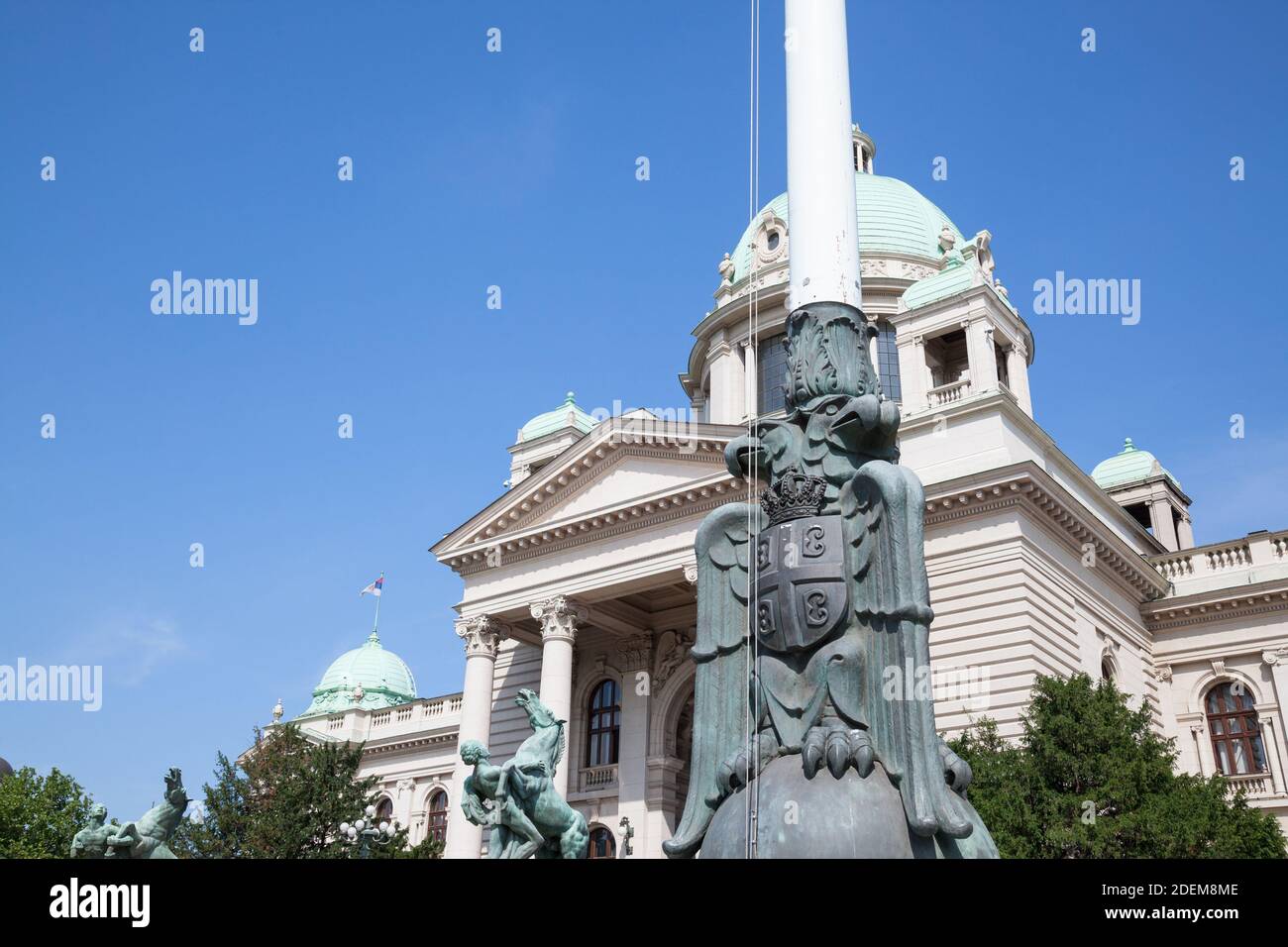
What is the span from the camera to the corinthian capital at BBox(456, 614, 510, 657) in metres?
39.0

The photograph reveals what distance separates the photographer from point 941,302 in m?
36.6

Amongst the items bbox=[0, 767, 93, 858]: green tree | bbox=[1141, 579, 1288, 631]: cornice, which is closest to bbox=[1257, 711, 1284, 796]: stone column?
bbox=[1141, 579, 1288, 631]: cornice

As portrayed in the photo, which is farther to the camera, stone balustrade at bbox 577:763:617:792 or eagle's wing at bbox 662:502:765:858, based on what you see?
stone balustrade at bbox 577:763:617:792

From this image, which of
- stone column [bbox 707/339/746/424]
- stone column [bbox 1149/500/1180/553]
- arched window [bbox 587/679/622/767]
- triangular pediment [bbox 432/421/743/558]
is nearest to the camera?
triangular pediment [bbox 432/421/743/558]

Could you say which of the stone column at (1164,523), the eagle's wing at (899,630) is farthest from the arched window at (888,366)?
the eagle's wing at (899,630)

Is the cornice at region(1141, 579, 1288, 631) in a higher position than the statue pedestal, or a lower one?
higher

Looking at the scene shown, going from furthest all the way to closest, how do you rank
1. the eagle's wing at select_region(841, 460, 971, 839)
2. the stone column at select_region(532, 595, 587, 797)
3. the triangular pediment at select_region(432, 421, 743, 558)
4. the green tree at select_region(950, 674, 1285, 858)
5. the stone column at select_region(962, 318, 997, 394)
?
the stone column at select_region(532, 595, 587, 797), the triangular pediment at select_region(432, 421, 743, 558), the stone column at select_region(962, 318, 997, 394), the green tree at select_region(950, 674, 1285, 858), the eagle's wing at select_region(841, 460, 971, 839)

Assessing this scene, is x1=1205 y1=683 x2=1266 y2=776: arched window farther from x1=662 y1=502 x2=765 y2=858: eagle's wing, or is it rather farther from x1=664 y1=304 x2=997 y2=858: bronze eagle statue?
x1=662 y1=502 x2=765 y2=858: eagle's wing

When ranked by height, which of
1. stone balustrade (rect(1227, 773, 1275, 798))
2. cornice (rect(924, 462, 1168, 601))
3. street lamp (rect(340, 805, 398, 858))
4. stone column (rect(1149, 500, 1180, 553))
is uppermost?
stone column (rect(1149, 500, 1180, 553))

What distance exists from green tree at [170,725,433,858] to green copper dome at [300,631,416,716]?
2125 centimetres

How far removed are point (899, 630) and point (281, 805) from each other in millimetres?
34150

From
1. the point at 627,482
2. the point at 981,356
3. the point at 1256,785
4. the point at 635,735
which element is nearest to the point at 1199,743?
the point at 1256,785

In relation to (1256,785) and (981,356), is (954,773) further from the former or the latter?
(1256,785)
